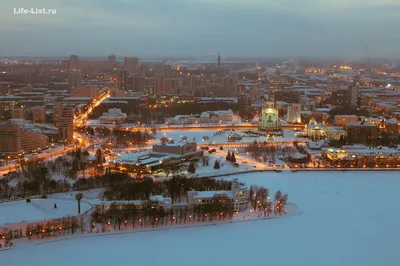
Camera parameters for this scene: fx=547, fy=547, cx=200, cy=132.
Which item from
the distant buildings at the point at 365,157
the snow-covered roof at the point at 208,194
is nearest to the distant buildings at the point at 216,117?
the distant buildings at the point at 365,157

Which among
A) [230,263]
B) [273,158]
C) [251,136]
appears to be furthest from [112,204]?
[251,136]

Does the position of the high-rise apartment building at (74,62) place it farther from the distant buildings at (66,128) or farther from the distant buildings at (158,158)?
the distant buildings at (158,158)

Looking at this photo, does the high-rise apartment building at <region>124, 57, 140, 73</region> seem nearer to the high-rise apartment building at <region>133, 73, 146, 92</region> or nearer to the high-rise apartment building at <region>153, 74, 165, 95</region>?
the high-rise apartment building at <region>133, 73, 146, 92</region>

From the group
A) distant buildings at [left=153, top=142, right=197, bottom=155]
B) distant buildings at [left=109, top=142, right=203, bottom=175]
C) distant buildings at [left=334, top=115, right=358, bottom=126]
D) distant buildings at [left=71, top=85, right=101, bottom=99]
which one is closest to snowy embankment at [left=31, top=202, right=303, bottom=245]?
distant buildings at [left=109, top=142, right=203, bottom=175]

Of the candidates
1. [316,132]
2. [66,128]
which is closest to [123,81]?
[66,128]

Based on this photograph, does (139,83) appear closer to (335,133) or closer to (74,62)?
(74,62)

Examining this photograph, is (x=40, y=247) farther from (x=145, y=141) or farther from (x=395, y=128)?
(x=395, y=128)
